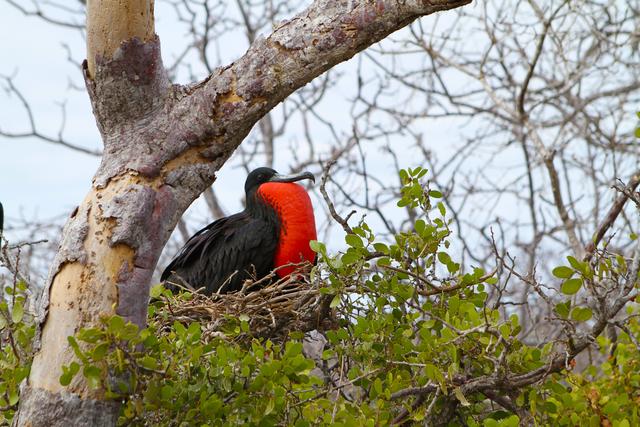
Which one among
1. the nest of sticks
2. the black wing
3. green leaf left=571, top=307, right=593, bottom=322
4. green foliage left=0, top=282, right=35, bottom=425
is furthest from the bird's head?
green leaf left=571, top=307, right=593, bottom=322

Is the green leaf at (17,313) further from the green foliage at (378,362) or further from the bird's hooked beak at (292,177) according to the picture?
the bird's hooked beak at (292,177)

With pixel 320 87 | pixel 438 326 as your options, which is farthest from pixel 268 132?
pixel 438 326

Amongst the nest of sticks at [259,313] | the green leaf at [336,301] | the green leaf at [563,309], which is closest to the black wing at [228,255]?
the nest of sticks at [259,313]

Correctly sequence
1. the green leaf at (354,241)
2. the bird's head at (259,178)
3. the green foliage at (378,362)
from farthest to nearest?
the bird's head at (259,178)
the green leaf at (354,241)
the green foliage at (378,362)

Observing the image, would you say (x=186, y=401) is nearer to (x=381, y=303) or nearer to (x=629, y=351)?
(x=381, y=303)

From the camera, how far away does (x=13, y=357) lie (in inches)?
74.9

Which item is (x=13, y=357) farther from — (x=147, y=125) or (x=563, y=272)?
(x=563, y=272)

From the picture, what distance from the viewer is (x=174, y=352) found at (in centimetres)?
186

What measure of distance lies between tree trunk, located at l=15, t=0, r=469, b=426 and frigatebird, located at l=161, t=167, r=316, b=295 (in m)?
1.44

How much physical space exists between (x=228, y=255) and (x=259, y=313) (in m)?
0.81

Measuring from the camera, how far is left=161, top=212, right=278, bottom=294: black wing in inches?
136

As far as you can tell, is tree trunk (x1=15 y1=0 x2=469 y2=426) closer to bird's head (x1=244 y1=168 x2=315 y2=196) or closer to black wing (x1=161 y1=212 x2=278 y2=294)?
black wing (x1=161 y1=212 x2=278 y2=294)

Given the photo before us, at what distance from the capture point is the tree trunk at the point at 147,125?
73.5 inches

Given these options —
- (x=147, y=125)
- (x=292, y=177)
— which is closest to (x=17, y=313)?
(x=147, y=125)
